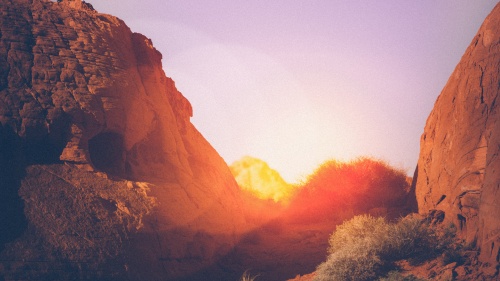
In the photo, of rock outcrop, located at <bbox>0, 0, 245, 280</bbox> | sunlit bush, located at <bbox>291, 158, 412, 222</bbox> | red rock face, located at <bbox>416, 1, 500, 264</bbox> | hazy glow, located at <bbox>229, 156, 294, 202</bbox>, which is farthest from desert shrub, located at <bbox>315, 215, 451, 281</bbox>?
hazy glow, located at <bbox>229, 156, 294, 202</bbox>

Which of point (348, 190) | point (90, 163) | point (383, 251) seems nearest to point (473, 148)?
point (383, 251)

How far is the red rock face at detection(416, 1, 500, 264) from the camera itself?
5.94 metres

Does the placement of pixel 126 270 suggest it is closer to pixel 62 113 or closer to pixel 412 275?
pixel 62 113

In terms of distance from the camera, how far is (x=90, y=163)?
713 cm

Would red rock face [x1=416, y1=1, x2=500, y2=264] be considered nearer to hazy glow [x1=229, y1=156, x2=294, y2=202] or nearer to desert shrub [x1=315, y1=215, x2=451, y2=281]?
desert shrub [x1=315, y1=215, x2=451, y2=281]

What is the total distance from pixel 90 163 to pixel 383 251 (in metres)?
6.56

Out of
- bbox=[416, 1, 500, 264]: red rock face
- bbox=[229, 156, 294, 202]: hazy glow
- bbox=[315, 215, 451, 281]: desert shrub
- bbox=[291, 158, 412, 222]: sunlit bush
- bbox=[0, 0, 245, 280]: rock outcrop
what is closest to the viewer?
bbox=[416, 1, 500, 264]: red rock face

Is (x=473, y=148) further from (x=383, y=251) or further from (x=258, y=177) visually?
Answer: (x=258, y=177)

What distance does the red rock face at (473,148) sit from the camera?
5941 millimetres

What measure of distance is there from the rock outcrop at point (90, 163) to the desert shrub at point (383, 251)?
328 centimetres

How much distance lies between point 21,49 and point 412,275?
922 cm

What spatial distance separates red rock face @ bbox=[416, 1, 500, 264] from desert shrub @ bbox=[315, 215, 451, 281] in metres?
0.65

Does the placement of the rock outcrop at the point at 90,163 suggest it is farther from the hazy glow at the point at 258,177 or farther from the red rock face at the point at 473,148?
the hazy glow at the point at 258,177

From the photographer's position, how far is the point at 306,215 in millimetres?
14328
